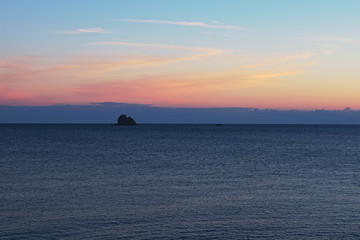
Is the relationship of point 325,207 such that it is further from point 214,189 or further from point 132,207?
point 132,207

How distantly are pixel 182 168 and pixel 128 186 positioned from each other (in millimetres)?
16176

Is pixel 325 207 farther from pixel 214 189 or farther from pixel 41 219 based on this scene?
pixel 41 219

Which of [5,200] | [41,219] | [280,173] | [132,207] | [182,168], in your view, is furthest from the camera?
Answer: [182,168]

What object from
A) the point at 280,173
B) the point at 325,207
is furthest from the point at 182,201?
the point at 280,173

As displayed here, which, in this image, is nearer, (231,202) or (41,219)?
(41,219)

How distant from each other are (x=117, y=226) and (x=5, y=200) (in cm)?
1081

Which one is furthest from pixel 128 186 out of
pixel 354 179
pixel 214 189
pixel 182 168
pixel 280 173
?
pixel 354 179

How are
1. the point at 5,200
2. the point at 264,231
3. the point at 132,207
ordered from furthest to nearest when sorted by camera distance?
the point at 5,200 < the point at 132,207 < the point at 264,231

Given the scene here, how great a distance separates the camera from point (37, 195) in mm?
30219

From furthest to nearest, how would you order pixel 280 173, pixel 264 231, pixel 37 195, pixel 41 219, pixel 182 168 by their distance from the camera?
pixel 182 168 < pixel 280 173 < pixel 37 195 < pixel 41 219 < pixel 264 231

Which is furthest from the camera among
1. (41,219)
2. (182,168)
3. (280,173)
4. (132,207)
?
(182,168)

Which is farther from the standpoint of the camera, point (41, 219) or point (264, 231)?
point (41, 219)

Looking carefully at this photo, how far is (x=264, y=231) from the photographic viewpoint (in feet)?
69.0

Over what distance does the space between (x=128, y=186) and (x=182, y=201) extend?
8.30m
